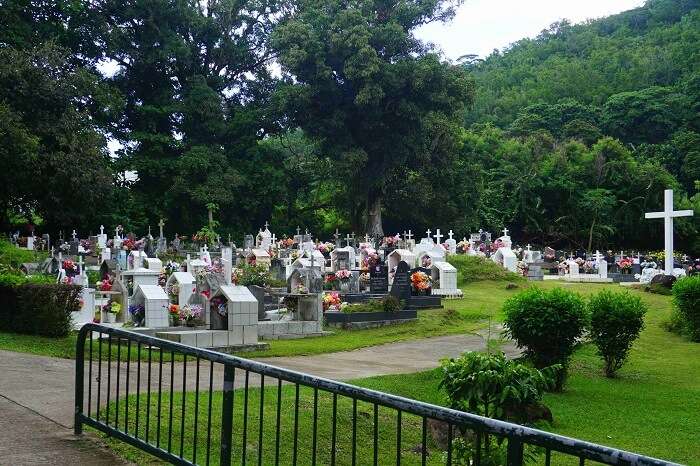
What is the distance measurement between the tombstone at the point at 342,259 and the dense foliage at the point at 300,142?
10.1 meters

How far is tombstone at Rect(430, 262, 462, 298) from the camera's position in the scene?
23.2 metres

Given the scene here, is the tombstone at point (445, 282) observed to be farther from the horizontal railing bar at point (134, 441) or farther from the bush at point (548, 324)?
the horizontal railing bar at point (134, 441)

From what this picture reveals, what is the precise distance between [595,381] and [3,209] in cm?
2873

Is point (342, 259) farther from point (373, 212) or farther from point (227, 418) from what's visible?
point (227, 418)

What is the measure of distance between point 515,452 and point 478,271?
82.7 feet

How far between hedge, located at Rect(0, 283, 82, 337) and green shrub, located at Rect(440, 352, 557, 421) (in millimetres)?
8332

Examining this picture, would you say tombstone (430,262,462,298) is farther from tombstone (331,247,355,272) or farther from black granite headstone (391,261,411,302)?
tombstone (331,247,355,272)

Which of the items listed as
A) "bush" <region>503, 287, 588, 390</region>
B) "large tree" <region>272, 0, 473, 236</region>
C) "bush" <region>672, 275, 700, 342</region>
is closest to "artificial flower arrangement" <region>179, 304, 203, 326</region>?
"bush" <region>503, 287, 588, 390</region>

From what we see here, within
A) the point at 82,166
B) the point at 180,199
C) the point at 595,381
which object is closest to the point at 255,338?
the point at 595,381

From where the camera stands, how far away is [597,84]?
73.0 m

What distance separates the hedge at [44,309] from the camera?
1237 cm

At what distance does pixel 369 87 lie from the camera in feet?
134

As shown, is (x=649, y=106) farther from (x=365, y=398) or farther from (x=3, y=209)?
(x=365, y=398)

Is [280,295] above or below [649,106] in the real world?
below
